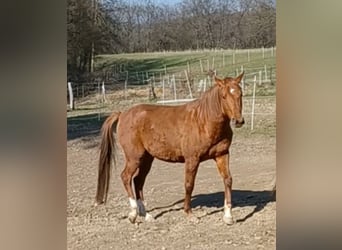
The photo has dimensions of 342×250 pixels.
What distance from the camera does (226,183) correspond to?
5.07ft

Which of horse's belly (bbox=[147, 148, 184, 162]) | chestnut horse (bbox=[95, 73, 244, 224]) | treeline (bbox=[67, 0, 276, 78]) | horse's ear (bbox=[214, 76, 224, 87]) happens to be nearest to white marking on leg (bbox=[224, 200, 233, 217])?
chestnut horse (bbox=[95, 73, 244, 224])

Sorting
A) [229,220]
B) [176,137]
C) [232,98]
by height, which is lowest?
[229,220]

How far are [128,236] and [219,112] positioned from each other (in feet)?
1.35

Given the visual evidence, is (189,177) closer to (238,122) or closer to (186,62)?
(238,122)

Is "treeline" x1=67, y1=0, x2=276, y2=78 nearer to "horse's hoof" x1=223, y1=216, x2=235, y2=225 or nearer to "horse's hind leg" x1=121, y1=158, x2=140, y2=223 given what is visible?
"horse's hind leg" x1=121, y1=158, x2=140, y2=223

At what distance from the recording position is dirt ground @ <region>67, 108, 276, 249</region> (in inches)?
60.4

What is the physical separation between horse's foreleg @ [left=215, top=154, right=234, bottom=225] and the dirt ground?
0.01 meters

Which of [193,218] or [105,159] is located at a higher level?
[105,159]

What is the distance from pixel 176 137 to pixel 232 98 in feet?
0.60

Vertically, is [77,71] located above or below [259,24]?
below

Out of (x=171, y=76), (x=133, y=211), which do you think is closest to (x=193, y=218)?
(x=133, y=211)

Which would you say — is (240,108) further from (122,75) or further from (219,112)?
(122,75)
